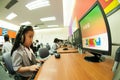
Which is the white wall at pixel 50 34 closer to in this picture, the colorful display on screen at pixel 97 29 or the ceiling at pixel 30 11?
the ceiling at pixel 30 11

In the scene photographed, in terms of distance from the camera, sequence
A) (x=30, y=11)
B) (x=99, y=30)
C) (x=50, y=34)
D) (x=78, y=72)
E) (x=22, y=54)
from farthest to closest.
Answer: (x=50, y=34) < (x=30, y=11) < (x=22, y=54) < (x=99, y=30) < (x=78, y=72)

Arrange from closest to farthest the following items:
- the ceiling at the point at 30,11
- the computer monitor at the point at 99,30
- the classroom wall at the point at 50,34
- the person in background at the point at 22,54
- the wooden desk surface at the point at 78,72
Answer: the wooden desk surface at the point at 78,72, the computer monitor at the point at 99,30, the person in background at the point at 22,54, the ceiling at the point at 30,11, the classroom wall at the point at 50,34

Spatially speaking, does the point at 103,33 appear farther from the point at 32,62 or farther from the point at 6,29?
the point at 6,29

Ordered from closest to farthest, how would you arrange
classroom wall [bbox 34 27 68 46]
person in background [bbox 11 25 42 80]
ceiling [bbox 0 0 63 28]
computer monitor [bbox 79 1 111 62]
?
computer monitor [bbox 79 1 111 62] < person in background [bbox 11 25 42 80] < ceiling [bbox 0 0 63 28] < classroom wall [bbox 34 27 68 46]

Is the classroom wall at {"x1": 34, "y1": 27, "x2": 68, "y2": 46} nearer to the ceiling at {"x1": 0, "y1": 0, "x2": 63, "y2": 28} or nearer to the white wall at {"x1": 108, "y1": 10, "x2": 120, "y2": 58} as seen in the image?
the ceiling at {"x1": 0, "y1": 0, "x2": 63, "y2": 28}

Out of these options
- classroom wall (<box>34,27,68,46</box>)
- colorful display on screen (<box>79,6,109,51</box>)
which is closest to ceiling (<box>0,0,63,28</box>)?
colorful display on screen (<box>79,6,109,51</box>)

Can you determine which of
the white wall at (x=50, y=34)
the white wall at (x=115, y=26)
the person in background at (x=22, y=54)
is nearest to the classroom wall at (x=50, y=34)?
the white wall at (x=50, y=34)

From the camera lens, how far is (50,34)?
1340cm

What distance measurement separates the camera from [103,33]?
91 cm

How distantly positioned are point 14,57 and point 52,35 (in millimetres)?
12180

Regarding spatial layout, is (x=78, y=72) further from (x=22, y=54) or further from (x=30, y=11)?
(x=30, y=11)

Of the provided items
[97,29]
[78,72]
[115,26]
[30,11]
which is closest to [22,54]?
[78,72]

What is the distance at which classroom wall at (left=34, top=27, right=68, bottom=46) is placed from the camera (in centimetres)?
1309

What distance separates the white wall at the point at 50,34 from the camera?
516 inches
